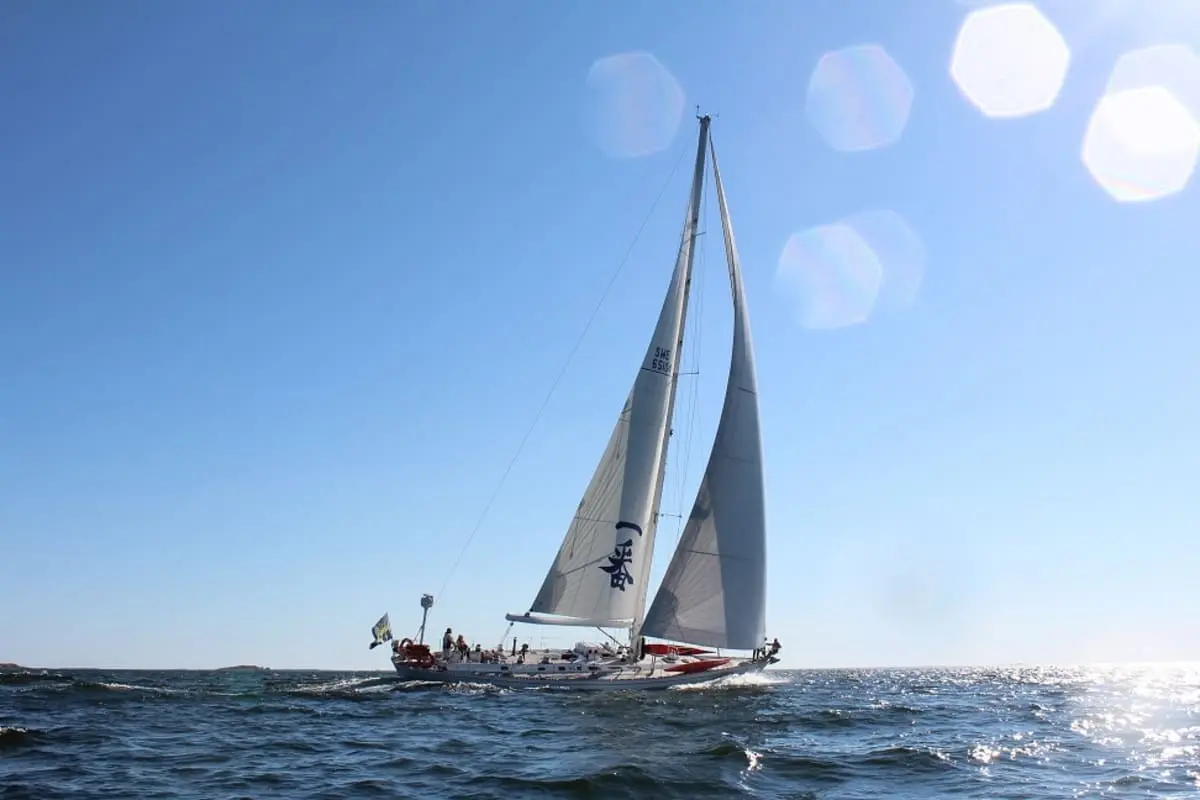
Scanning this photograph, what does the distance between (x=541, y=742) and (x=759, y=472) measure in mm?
15667

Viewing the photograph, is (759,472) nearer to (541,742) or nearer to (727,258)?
(727,258)

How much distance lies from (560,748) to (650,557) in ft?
A: 51.1

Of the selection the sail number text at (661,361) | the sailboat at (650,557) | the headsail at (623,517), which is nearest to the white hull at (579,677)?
the sailboat at (650,557)

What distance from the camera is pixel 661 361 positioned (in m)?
34.0

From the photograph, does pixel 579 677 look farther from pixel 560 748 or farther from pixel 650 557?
pixel 560 748

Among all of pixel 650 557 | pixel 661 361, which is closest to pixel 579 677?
pixel 650 557

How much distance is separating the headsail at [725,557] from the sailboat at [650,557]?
0.12 feet

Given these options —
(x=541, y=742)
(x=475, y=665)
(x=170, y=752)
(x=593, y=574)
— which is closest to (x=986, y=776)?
(x=541, y=742)

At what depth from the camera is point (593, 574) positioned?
33.1 meters

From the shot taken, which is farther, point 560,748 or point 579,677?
point 579,677

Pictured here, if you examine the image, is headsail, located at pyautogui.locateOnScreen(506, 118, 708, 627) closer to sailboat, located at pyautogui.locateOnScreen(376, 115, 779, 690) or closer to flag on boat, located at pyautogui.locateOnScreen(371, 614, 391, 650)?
sailboat, located at pyautogui.locateOnScreen(376, 115, 779, 690)

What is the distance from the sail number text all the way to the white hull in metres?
10.8

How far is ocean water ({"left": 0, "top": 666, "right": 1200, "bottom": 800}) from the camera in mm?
14438

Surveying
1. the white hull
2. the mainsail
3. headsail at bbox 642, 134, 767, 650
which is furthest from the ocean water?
the mainsail
